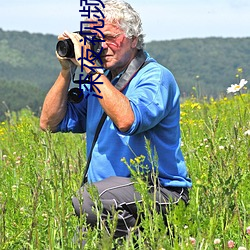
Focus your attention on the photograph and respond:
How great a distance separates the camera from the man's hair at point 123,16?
371 cm

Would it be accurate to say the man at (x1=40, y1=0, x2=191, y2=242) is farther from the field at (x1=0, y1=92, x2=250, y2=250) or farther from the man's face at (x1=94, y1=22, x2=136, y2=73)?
the field at (x1=0, y1=92, x2=250, y2=250)

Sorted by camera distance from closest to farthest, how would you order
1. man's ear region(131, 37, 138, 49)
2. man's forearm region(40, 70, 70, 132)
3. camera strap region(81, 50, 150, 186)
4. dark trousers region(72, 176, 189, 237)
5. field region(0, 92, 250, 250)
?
1. field region(0, 92, 250, 250)
2. dark trousers region(72, 176, 189, 237)
3. camera strap region(81, 50, 150, 186)
4. man's ear region(131, 37, 138, 49)
5. man's forearm region(40, 70, 70, 132)

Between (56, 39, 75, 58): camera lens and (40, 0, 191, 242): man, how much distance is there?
0.03 metres

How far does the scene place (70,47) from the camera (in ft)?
11.8

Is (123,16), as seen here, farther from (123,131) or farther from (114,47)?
(123,131)

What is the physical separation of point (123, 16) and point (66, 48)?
0.36m

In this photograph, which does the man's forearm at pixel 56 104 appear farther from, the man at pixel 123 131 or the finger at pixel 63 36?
the finger at pixel 63 36

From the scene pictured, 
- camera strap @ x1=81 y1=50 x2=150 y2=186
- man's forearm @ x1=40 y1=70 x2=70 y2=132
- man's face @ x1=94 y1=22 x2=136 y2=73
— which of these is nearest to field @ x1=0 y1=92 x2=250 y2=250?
man's forearm @ x1=40 y1=70 x2=70 y2=132

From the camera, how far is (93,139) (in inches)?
150

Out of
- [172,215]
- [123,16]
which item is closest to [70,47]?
[123,16]

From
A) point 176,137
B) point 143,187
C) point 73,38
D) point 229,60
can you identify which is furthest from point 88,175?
point 229,60

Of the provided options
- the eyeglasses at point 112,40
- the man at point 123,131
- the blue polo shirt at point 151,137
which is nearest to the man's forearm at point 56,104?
the man at point 123,131

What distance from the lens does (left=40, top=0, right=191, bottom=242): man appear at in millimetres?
3471

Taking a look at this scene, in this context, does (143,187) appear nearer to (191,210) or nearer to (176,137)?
(191,210)
